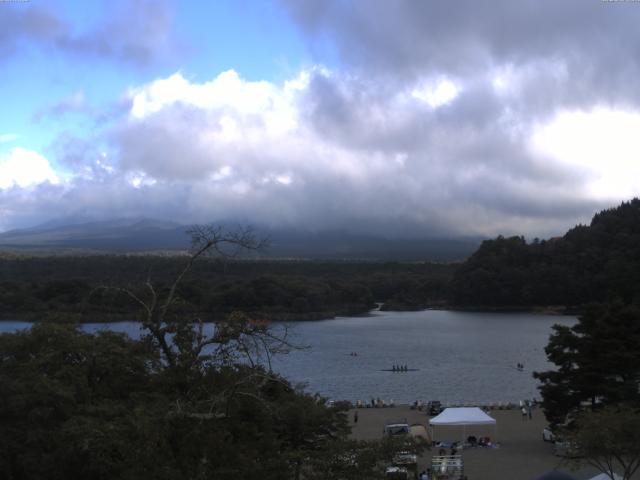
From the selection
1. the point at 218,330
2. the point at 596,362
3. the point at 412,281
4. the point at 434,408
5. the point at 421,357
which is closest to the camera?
the point at 218,330

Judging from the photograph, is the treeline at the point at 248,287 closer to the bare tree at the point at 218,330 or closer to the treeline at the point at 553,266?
the treeline at the point at 553,266

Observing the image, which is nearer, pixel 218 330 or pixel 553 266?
pixel 218 330

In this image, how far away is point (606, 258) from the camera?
65.0m

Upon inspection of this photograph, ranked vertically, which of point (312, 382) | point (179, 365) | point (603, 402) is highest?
point (179, 365)

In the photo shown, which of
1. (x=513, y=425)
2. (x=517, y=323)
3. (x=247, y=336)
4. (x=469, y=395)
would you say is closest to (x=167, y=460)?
(x=247, y=336)

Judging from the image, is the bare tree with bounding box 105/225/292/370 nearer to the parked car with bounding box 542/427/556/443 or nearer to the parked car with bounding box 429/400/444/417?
the parked car with bounding box 542/427/556/443

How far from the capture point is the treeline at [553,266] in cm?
6397

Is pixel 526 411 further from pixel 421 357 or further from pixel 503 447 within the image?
pixel 421 357

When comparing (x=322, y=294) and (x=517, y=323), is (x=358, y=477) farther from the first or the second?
(x=322, y=294)

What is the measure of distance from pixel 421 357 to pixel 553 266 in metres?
35.2

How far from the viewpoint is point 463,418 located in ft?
50.1

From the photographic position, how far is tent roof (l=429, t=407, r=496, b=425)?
1500 centimetres

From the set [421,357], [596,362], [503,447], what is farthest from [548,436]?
[421,357]

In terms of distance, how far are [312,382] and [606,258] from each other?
45.7 metres
